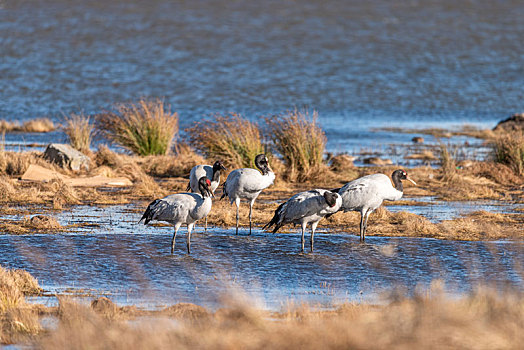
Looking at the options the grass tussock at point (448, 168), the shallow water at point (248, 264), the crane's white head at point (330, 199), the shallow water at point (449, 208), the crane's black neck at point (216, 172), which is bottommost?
the shallow water at point (248, 264)

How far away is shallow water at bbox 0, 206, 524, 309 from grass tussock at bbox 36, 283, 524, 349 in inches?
53.5

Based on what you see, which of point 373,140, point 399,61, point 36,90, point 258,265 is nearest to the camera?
point 258,265

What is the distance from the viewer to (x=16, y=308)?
8.23 meters

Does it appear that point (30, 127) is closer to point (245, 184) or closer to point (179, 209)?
point (245, 184)

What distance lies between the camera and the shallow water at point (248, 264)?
9656 mm

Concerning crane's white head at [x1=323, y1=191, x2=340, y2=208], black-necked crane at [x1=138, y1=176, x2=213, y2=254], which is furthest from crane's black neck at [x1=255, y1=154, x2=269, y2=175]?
black-necked crane at [x1=138, y1=176, x2=213, y2=254]

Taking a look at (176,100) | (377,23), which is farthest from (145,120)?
(377,23)

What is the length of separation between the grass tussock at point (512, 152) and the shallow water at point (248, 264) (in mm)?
9539

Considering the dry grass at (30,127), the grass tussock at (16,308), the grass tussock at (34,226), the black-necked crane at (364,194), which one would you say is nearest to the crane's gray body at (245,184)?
the black-necked crane at (364,194)

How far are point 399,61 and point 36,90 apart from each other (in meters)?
31.7

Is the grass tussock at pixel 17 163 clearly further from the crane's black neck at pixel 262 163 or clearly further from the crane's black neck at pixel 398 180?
the crane's black neck at pixel 398 180

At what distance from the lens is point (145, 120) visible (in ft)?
79.4

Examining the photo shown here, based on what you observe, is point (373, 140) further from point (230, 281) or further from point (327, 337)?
point (327, 337)

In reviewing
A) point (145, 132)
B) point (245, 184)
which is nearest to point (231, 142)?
point (145, 132)
